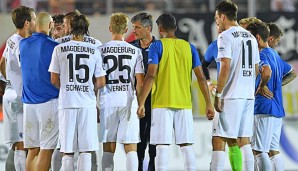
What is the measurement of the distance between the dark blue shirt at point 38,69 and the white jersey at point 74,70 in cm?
32

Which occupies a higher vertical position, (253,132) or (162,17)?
(162,17)

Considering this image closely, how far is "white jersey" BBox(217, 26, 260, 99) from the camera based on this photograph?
10.5 metres

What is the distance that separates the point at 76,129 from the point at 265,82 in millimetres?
2379

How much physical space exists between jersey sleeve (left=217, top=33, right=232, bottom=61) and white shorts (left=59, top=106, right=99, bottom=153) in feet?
5.13

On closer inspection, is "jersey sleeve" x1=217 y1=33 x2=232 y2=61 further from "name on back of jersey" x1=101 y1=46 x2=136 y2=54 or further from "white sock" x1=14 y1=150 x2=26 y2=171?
"white sock" x1=14 y1=150 x2=26 y2=171

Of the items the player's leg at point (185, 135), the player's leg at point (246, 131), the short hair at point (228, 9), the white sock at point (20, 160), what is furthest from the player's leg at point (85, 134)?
the short hair at point (228, 9)

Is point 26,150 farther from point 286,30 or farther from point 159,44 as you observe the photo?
point 286,30

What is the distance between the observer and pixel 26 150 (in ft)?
37.5

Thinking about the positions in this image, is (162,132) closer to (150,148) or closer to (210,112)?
(210,112)

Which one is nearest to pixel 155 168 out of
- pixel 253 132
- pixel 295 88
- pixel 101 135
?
pixel 101 135

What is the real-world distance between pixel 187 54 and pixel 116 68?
83 centimetres

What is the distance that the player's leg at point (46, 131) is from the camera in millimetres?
10508

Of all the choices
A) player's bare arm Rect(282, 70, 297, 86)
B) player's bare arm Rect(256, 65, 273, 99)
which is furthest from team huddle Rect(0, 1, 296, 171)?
player's bare arm Rect(282, 70, 297, 86)

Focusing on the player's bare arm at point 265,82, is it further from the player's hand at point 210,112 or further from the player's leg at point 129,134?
the player's leg at point 129,134
